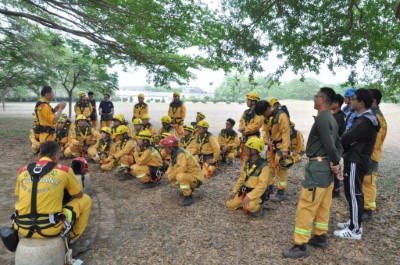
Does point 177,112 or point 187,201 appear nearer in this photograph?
point 187,201

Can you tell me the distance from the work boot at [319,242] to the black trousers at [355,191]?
0.54 meters

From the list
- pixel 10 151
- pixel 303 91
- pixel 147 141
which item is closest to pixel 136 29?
pixel 147 141

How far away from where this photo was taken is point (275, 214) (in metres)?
5.31

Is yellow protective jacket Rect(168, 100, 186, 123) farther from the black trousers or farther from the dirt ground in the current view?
the black trousers

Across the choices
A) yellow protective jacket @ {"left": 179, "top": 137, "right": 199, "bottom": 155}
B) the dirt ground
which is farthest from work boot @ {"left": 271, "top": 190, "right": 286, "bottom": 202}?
yellow protective jacket @ {"left": 179, "top": 137, "right": 199, "bottom": 155}

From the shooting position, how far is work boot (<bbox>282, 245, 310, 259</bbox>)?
153 inches

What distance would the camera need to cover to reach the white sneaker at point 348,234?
4.34 metres

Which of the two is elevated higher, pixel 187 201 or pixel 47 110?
pixel 47 110

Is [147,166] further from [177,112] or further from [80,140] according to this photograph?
[177,112]

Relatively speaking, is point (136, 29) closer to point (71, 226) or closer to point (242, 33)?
point (242, 33)

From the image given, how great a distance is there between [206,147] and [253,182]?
3243 mm

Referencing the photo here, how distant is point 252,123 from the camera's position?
25.4 feet

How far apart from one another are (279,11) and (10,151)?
9.16m

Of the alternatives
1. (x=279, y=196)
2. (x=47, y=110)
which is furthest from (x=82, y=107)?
(x=279, y=196)
